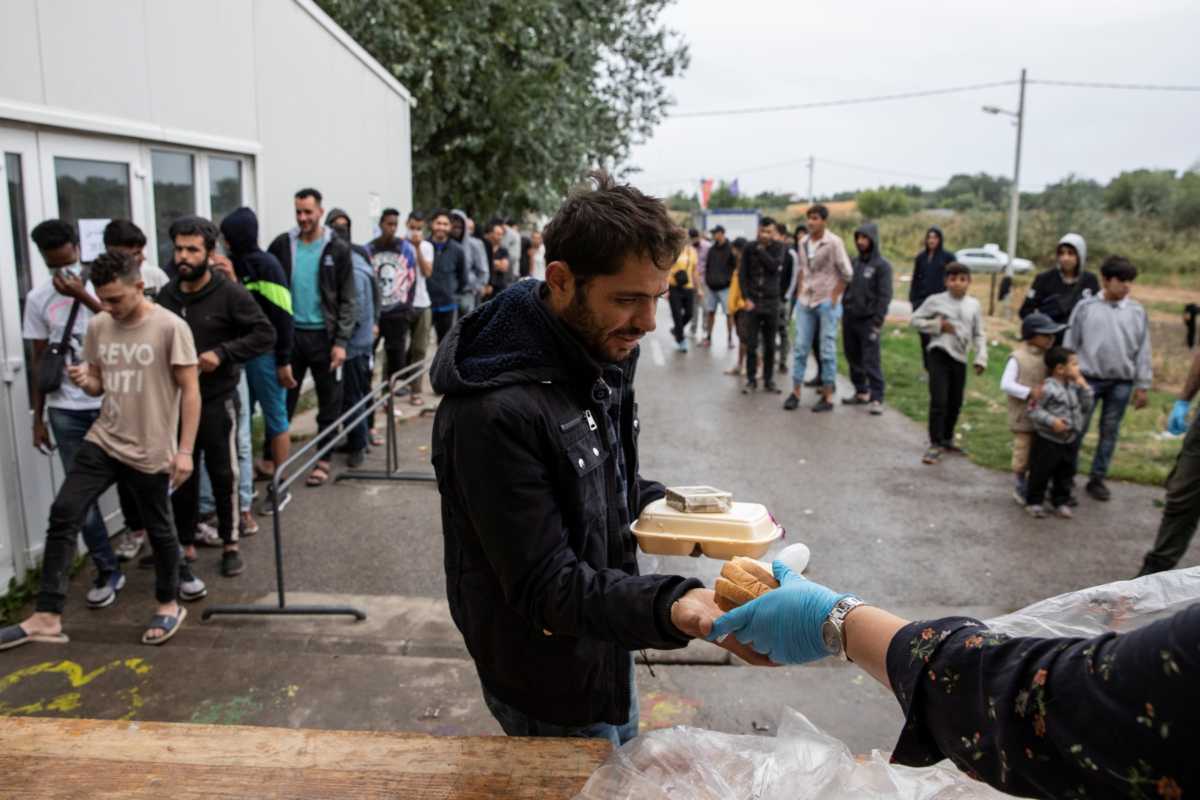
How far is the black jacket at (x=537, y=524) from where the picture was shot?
67.7 inches

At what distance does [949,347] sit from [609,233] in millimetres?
6960

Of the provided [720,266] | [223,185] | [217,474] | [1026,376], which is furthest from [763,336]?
[217,474]

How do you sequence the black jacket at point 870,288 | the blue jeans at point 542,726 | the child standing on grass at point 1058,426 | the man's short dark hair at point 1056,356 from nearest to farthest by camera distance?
the blue jeans at point 542,726 < the child standing on grass at point 1058,426 < the man's short dark hair at point 1056,356 < the black jacket at point 870,288

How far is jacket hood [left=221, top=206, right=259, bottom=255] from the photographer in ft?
20.2

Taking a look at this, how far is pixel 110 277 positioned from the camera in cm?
418

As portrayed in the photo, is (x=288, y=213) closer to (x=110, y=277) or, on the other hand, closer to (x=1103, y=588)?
(x=110, y=277)

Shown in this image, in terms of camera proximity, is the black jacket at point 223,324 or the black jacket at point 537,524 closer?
the black jacket at point 537,524

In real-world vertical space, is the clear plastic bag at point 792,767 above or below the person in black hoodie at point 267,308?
below

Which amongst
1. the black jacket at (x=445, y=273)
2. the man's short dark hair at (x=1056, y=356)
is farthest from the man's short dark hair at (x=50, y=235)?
the man's short dark hair at (x=1056, y=356)

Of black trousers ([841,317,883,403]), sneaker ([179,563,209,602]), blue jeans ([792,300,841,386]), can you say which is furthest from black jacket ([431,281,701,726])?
black trousers ([841,317,883,403])

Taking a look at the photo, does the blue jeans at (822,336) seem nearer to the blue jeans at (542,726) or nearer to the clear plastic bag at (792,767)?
the blue jeans at (542,726)

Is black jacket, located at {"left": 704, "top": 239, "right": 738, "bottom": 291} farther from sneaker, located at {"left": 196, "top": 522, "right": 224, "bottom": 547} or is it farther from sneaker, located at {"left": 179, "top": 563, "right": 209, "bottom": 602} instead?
sneaker, located at {"left": 179, "top": 563, "right": 209, "bottom": 602}

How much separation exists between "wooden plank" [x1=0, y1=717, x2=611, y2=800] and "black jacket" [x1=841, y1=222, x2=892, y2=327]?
29.1 ft

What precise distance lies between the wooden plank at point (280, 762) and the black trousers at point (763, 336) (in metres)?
9.13
